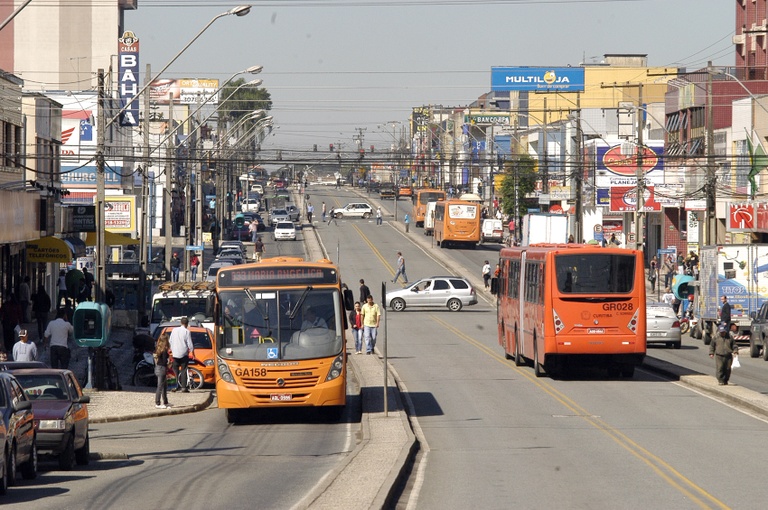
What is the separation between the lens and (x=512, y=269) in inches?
1300

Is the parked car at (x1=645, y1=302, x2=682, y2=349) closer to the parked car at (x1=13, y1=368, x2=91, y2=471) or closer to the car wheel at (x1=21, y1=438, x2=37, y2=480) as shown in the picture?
the parked car at (x1=13, y1=368, x2=91, y2=471)

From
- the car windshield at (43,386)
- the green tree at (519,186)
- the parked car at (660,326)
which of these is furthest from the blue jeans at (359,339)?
the green tree at (519,186)

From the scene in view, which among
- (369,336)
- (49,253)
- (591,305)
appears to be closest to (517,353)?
(591,305)

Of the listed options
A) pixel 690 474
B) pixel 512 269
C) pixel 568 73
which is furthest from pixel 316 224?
pixel 690 474

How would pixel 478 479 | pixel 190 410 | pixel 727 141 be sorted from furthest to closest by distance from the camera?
A: pixel 727 141 → pixel 190 410 → pixel 478 479

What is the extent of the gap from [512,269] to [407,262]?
43951mm

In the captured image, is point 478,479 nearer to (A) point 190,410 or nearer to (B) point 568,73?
(A) point 190,410

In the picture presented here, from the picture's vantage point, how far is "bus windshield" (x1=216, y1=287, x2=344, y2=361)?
21.5 metres

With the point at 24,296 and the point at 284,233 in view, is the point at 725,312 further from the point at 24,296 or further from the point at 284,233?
the point at 284,233

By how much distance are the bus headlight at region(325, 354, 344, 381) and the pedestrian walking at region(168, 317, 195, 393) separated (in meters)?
5.18

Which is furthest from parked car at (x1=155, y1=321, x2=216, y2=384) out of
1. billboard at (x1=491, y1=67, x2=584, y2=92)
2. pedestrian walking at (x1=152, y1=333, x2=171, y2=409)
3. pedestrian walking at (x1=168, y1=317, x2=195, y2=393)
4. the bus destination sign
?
billboard at (x1=491, y1=67, x2=584, y2=92)

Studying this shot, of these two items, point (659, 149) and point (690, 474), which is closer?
point (690, 474)

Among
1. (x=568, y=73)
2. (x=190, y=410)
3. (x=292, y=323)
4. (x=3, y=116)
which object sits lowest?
(x=190, y=410)

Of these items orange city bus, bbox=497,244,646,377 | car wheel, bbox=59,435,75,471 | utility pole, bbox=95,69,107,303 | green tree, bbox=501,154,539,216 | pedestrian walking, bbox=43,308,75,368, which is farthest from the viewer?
green tree, bbox=501,154,539,216
